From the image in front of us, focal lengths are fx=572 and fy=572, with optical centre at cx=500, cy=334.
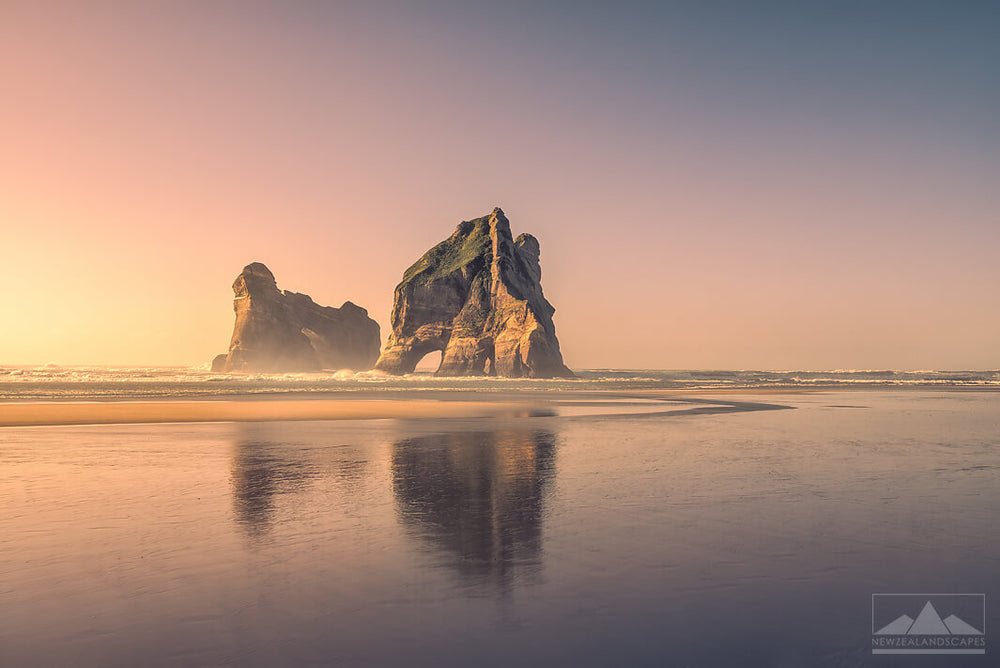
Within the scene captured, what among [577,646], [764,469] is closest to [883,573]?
[577,646]

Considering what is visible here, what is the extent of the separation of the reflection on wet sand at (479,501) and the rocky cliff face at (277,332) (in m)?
144

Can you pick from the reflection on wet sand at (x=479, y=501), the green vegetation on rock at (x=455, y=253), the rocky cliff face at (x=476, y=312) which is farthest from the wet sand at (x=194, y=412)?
the green vegetation on rock at (x=455, y=253)

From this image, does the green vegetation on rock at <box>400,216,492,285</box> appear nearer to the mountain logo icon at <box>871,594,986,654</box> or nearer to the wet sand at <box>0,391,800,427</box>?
the wet sand at <box>0,391,800,427</box>

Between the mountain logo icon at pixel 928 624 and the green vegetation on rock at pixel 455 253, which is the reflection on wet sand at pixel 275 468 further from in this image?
the green vegetation on rock at pixel 455 253

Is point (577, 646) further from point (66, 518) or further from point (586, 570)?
point (66, 518)

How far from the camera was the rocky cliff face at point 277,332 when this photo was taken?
148 meters

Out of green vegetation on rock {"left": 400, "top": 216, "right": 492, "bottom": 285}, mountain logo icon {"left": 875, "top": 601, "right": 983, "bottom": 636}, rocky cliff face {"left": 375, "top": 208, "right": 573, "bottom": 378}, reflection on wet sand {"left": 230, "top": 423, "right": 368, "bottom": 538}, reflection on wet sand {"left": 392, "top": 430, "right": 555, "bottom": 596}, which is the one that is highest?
green vegetation on rock {"left": 400, "top": 216, "right": 492, "bottom": 285}

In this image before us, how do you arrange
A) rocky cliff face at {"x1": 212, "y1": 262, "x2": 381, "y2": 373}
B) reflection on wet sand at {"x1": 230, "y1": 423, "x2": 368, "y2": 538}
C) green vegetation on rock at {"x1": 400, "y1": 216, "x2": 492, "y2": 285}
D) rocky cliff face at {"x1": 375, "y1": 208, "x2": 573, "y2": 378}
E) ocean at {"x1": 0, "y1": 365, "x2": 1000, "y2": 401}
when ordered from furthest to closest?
A: rocky cliff face at {"x1": 212, "y1": 262, "x2": 381, "y2": 373} → green vegetation on rock at {"x1": 400, "y1": 216, "x2": 492, "y2": 285} → rocky cliff face at {"x1": 375, "y1": 208, "x2": 573, "y2": 378} → ocean at {"x1": 0, "y1": 365, "x2": 1000, "y2": 401} → reflection on wet sand at {"x1": 230, "y1": 423, "x2": 368, "y2": 538}

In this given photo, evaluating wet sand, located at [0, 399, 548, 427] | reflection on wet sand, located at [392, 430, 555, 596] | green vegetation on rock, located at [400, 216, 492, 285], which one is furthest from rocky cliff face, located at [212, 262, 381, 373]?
reflection on wet sand, located at [392, 430, 555, 596]

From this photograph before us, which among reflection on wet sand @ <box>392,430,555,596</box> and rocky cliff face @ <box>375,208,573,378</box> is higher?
rocky cliff face @ <box>375,208,573,378</box>

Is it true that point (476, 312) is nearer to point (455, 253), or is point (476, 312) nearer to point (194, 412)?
A: point (455, 253)

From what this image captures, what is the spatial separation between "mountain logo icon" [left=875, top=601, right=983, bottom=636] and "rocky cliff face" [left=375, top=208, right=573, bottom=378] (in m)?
90.7

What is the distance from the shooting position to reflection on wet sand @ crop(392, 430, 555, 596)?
6.60 metres

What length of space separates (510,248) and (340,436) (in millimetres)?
95995
